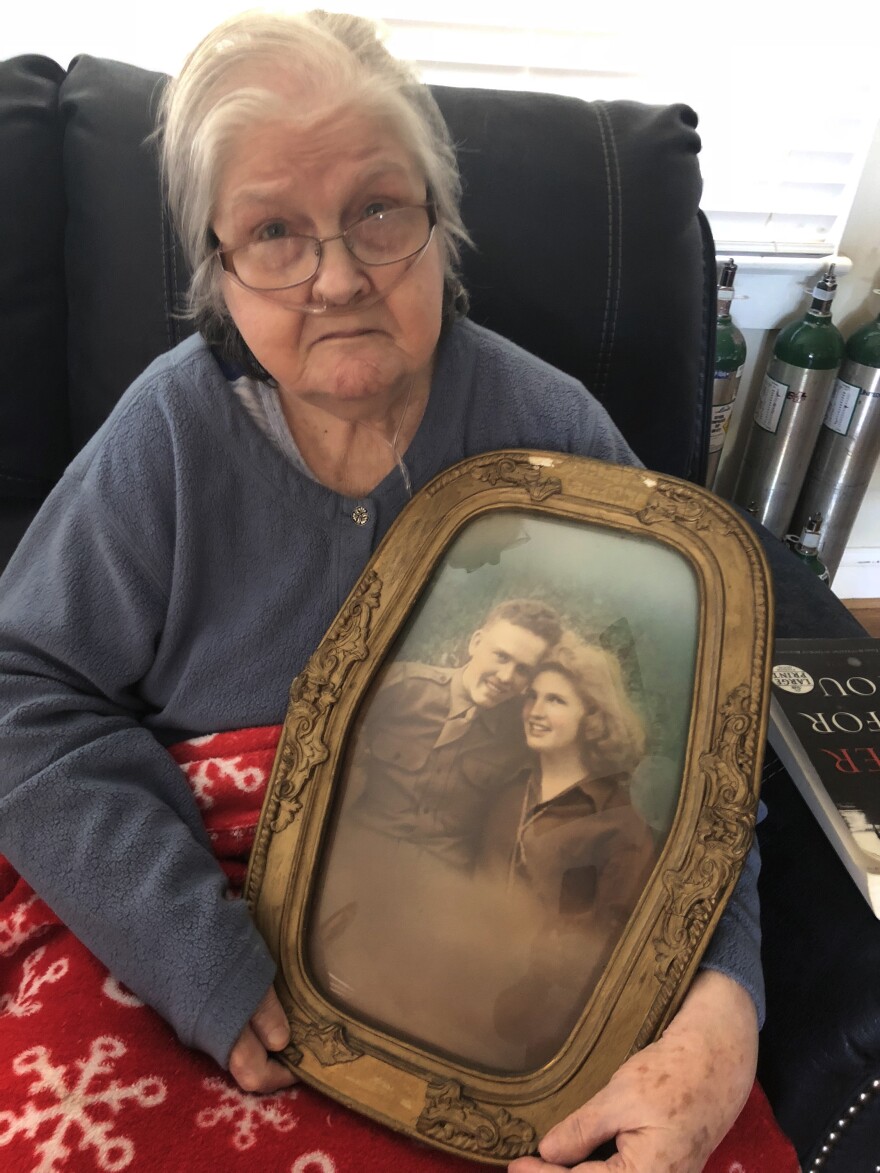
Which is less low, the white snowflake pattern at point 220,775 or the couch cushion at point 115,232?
the couch cushion at point 115,232

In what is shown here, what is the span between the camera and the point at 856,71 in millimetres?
1530

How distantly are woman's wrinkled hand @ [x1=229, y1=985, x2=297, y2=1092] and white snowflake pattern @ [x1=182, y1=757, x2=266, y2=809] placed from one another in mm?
233

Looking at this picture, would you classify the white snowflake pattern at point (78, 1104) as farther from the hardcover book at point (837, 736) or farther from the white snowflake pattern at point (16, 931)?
the hardcover book at point (837, 736)

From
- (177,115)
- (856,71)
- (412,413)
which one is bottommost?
(412,413)

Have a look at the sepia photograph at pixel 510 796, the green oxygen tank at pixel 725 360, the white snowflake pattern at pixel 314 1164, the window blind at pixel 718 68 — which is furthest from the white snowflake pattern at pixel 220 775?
the window blind at pixel 718 68

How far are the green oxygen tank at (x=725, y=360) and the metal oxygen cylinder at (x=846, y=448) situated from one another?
0.74ft

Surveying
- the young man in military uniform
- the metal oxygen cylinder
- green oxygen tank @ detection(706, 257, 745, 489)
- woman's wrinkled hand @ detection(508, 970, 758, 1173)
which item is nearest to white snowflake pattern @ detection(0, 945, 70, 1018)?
the young man in military uniform

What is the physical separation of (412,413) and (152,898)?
0.60 meters

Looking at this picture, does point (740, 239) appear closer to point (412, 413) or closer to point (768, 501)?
point (768, 501)

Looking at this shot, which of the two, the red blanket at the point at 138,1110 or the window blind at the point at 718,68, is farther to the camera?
the window blind at the point at 718,68

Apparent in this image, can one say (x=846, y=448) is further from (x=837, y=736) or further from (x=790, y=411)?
(x=837, y=736)

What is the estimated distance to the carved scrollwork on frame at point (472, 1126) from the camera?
0.70 meters

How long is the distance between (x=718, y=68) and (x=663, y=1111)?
1.66 meters

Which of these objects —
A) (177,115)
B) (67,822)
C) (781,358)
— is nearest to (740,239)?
(781,358)
